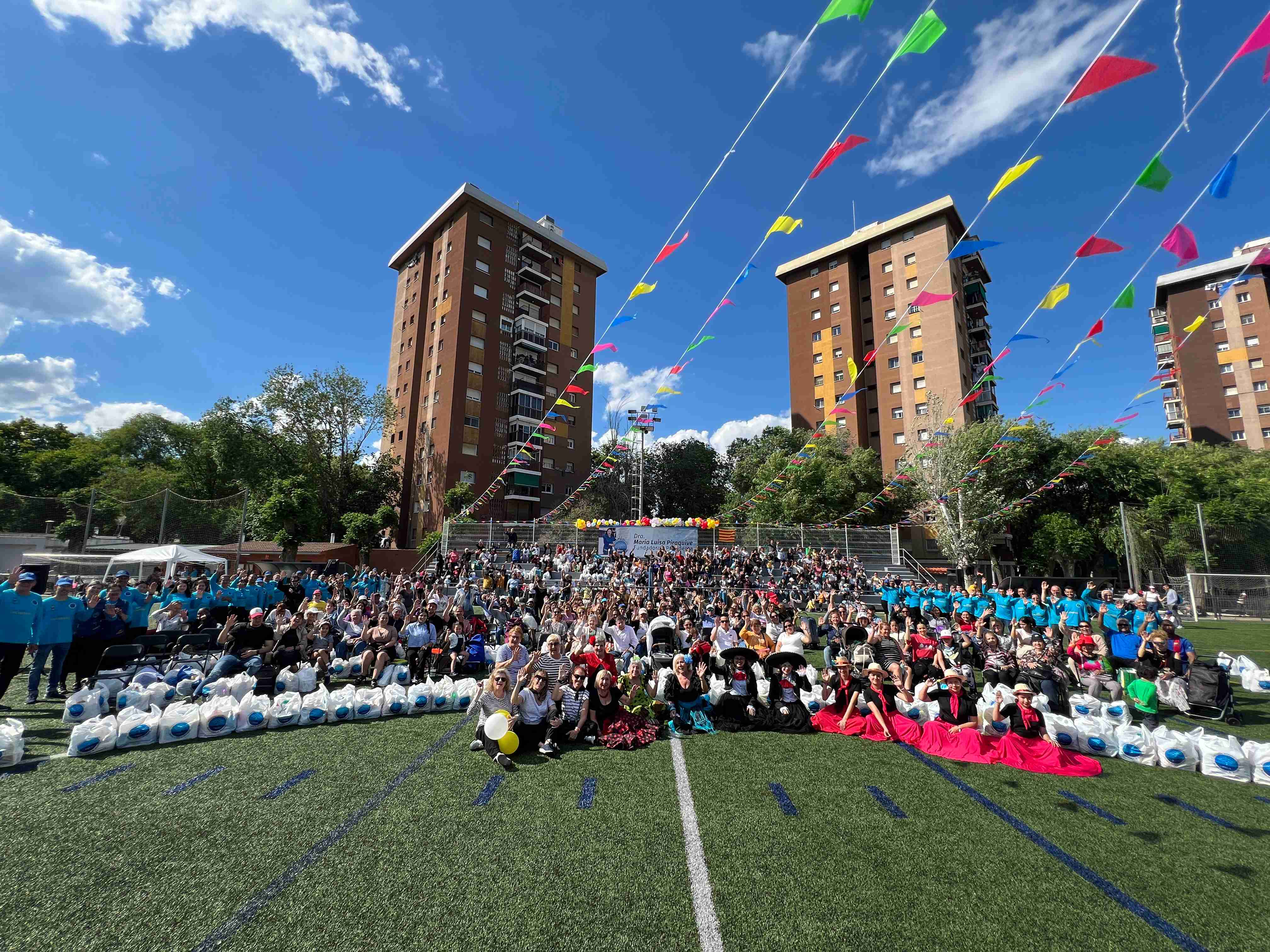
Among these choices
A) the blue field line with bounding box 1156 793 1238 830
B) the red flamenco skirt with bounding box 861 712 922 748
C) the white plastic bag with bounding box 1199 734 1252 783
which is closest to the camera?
the blue field line with bounding box 1156 793 1238 830

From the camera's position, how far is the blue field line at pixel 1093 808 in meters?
5.33

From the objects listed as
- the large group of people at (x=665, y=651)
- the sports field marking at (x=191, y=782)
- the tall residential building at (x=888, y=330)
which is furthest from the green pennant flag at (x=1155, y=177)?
the tall residential building at (x=888, y=330)

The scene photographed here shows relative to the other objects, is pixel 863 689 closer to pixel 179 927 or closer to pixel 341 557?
pixel 179 927

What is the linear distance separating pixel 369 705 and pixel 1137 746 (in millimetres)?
10652

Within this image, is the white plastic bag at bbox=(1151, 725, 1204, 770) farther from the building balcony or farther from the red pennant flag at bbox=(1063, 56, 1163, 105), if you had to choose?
the building balcony

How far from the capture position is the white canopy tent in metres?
16.0

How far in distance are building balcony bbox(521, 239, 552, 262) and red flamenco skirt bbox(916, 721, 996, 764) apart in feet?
170

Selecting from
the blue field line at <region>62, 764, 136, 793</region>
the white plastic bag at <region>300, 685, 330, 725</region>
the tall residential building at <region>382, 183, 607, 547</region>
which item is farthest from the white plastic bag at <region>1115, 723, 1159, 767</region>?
the tall residential building at <region>382, 183, 607, 547</region>

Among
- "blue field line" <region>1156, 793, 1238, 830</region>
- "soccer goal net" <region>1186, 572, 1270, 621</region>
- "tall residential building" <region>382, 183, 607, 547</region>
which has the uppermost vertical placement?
"tall residential building" <region>382, 183, 607, 547</region>

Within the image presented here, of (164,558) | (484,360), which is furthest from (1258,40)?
(484,360)

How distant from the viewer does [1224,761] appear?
6.37m

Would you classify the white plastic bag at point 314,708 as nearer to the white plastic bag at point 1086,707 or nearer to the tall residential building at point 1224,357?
the white plastic bag at point 1086,707

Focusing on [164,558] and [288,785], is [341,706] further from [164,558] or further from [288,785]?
[164,558]

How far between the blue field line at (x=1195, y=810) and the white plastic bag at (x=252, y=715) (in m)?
11.1
